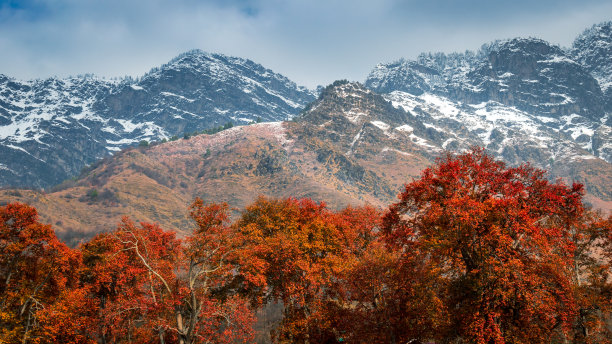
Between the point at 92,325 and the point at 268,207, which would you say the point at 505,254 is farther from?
the point at 92,325

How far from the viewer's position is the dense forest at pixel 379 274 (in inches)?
858

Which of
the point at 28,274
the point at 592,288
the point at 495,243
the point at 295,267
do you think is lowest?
the point at 28,274

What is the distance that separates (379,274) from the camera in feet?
91.5

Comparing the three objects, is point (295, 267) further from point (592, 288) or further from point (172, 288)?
point (592, 288)

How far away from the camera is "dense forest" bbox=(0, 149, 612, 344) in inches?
858

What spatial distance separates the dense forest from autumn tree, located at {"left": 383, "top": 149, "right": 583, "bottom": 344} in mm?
85

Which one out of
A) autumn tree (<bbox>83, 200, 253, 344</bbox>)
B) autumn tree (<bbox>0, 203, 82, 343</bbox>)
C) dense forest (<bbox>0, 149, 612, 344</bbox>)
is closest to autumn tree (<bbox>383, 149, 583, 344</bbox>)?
dense forest (<bbox>0, 149, 612, 344</bbox>)

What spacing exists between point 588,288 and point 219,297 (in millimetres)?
32230

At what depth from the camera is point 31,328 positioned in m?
30.5

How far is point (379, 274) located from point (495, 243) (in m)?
8.54

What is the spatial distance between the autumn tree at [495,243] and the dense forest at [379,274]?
0.09 m

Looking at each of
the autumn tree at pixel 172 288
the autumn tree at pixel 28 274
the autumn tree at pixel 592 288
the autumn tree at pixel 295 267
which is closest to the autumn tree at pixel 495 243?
the autumn tree at pixel 592 288

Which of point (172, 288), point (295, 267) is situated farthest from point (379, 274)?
point (172, 288)

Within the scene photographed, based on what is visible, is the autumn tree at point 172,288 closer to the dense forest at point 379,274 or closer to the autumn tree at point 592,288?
the dense forest at point 379,274
